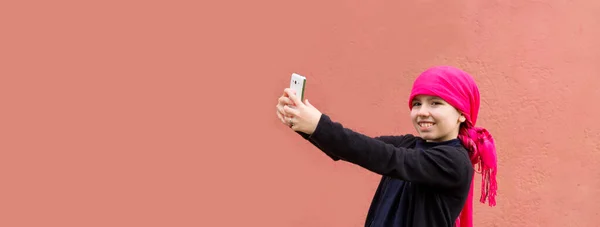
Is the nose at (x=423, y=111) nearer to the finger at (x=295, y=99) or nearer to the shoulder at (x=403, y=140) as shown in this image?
the shoulder at (x=403, y=140)

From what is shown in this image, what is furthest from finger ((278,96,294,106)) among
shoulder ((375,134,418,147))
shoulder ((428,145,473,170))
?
shoulder ((375,134,418,147))

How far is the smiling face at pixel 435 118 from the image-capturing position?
2.03 m

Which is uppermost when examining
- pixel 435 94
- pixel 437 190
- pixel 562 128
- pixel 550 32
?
pixel 550 32

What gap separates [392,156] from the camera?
1.81 meters

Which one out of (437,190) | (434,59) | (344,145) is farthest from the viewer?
(434,59)

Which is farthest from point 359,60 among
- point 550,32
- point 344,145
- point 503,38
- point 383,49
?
point 344,145

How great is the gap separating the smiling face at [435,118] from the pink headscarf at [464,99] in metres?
0.02

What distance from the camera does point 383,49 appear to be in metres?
3.15

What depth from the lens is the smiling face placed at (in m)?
2.03

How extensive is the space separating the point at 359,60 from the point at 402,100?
263 mm

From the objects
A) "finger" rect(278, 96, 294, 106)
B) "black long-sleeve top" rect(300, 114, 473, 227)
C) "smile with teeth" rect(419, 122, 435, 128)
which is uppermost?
"smile with teeth" rect(419, 122, 435, 128)

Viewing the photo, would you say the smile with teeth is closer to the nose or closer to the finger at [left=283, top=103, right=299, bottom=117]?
the nose

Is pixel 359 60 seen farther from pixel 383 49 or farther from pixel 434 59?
pixel 434 59

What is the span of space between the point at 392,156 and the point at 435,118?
11.0 inches
